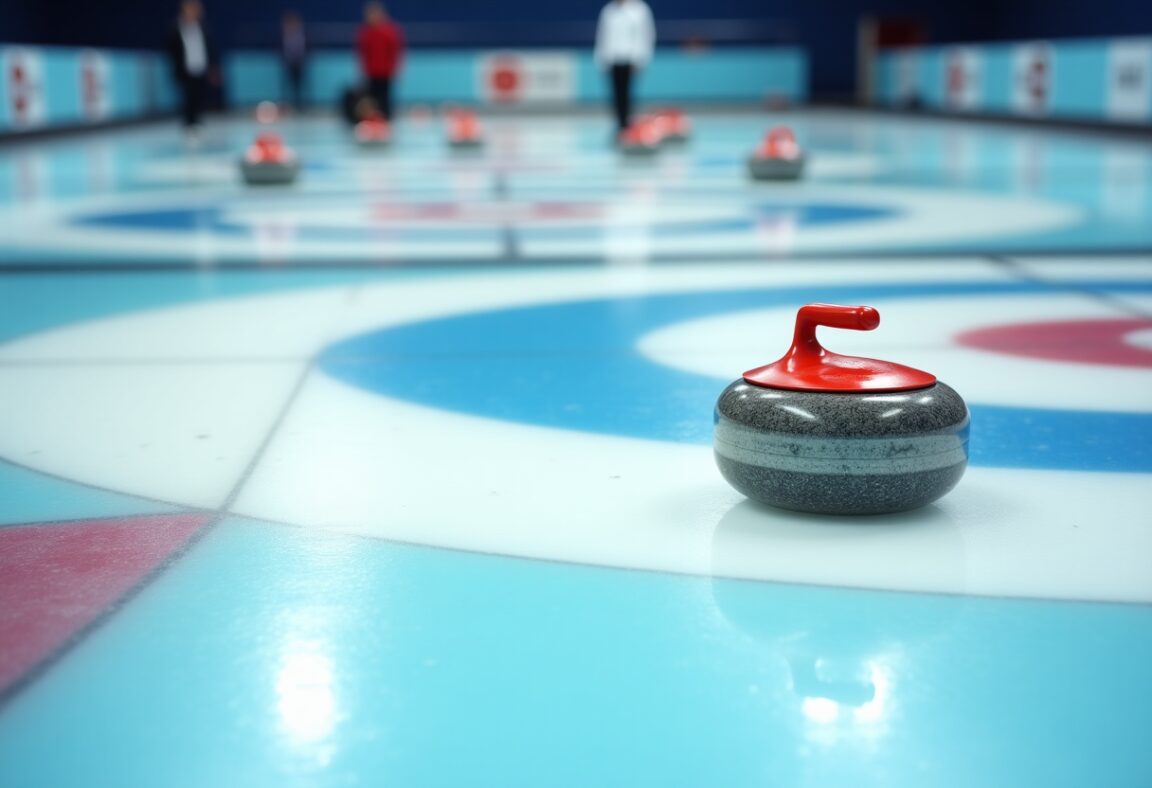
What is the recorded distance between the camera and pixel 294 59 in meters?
32.9

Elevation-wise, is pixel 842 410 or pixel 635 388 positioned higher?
pixel 842 410

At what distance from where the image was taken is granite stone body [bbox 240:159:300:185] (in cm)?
1152

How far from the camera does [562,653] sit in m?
2.17

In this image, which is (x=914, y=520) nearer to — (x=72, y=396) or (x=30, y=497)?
(x=30, y=497)

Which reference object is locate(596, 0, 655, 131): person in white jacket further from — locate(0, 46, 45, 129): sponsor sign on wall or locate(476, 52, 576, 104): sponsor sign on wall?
locate(476, 52, 576, 104): sponsor sign on wall

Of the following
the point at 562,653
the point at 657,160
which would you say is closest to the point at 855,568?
the point at 562,653

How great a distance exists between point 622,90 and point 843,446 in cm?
1627

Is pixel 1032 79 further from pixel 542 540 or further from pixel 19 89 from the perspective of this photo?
pixel 542 540

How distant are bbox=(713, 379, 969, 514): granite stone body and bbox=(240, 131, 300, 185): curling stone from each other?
919 cm

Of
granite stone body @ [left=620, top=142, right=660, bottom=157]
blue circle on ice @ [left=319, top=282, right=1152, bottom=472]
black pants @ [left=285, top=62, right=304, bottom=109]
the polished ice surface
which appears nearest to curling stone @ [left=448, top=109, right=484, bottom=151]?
granite stone body @ [left=620, top=142, right=660, bottom=157]

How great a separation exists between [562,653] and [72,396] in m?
2.37

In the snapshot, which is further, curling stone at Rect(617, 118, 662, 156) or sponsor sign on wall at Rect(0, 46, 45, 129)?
sponsor sign on wall at Rect(0, 46, 45, 129)

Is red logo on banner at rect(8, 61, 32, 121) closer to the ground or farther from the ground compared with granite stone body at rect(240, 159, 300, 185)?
farther from the ground

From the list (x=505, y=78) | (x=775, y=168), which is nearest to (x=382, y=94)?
(x=775, y=168)
